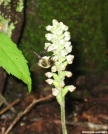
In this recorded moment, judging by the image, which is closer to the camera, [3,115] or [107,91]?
[3,115]

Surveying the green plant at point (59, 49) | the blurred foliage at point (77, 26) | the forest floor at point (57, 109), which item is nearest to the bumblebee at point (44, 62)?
the green plant at point (59, 49)

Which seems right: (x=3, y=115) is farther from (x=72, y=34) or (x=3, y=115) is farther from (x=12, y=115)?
(x=72, y=34)

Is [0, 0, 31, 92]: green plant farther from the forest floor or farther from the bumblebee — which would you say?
the forest floor

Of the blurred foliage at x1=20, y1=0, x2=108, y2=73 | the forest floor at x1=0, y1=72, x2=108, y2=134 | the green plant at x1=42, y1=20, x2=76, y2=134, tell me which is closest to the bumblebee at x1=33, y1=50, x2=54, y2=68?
the green plant at x1=42, y1=20, x2=76, y2=134

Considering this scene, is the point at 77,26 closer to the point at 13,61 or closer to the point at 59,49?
the point at 13,61

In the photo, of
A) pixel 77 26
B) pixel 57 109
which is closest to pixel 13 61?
pixel 57 109

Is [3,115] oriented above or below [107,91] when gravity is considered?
below

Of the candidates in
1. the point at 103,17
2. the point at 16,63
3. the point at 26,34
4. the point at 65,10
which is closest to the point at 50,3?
the point at 65,10
